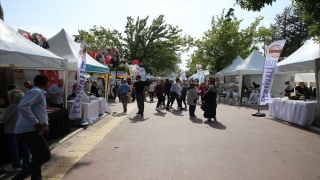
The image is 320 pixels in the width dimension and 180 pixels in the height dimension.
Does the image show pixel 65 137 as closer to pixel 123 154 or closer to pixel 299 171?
pixel 123 154

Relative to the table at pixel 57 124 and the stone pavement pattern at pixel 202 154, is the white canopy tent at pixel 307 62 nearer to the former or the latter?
the stone pavement pattern at pixel 202 154

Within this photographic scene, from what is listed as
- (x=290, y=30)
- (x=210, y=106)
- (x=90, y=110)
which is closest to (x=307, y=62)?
(x=210, y=106)

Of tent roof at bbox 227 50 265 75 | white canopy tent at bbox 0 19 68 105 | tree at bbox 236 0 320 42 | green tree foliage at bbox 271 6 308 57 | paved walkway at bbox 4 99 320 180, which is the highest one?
green tree foliage at bbox 271 6 308 57

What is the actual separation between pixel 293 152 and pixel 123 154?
3.94m

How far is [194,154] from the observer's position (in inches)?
207

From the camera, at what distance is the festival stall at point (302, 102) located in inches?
335

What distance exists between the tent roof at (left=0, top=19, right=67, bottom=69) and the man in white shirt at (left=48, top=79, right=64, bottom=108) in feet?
5.64

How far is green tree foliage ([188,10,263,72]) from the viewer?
84.5 ft

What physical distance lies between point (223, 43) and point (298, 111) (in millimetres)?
17825

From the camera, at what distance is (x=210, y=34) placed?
28.0 meters

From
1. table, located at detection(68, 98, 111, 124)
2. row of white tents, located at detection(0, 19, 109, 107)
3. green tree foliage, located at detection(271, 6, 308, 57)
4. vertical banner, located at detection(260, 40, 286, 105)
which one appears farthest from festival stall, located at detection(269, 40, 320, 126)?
green tree foliage, located at detection(271, 6, 308, 57)

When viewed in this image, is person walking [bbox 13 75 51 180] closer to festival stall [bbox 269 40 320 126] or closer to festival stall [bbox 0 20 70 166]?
festival stall [bbox 0 20 70 166]

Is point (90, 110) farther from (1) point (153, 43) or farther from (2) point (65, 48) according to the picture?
(1) point (153, 43)

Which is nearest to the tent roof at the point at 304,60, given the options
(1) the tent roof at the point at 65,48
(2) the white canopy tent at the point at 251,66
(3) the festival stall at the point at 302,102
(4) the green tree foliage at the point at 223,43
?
(3) the festival stall at the point at 302,102
